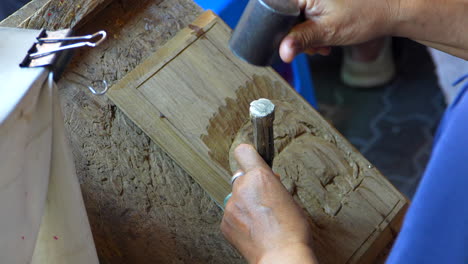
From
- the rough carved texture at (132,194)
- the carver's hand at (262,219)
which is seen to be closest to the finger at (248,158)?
the carver's hand at (262,219)

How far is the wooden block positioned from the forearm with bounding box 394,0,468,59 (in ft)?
0.99

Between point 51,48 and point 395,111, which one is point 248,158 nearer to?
point 51,48

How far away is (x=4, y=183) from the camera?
873mm

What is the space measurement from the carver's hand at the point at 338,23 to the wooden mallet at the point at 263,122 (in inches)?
6.5

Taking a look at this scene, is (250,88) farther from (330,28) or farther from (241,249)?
(241,249)

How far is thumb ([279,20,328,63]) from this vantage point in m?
1.11

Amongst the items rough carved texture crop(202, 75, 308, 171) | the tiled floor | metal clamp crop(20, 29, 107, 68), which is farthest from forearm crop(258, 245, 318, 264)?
the tiled floor

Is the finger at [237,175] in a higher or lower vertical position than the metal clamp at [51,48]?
lower

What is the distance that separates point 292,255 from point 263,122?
0.82ft

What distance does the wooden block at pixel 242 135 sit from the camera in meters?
1.21

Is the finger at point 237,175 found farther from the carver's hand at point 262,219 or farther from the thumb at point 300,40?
the thumb at point 300,40

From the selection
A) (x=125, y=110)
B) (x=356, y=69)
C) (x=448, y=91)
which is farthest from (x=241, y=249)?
(x=356, y=69)

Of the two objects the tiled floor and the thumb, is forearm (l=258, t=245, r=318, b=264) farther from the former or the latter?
the tiled floor

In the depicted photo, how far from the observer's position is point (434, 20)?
1.21 meters
